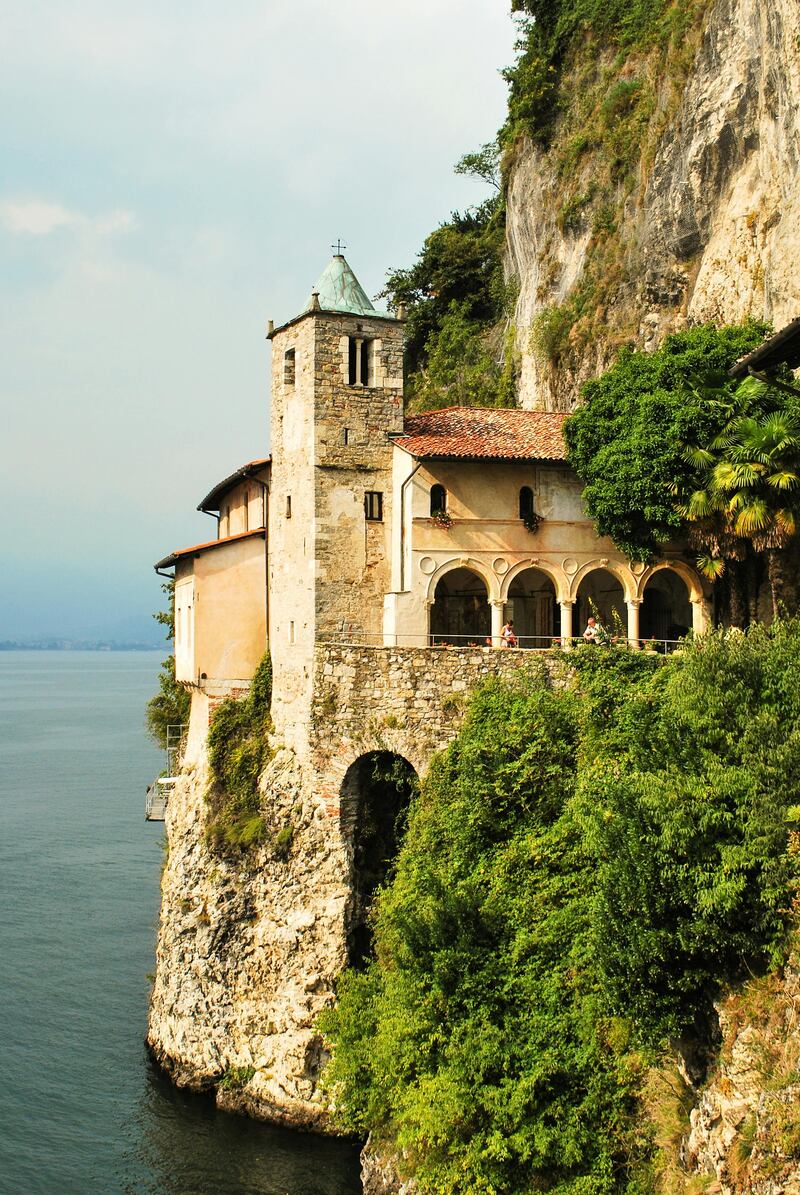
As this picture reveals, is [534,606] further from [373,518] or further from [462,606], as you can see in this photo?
[373,518]

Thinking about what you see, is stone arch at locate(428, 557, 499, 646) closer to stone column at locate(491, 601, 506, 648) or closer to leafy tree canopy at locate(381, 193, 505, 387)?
stone column at locate(491, 601, 506, 648)

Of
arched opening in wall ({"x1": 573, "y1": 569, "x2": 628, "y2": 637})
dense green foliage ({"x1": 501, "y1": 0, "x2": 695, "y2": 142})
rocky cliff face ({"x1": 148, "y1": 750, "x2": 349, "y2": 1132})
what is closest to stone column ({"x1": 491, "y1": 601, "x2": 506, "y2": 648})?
arched opening in wall ({"x1": 573, "y1": 569, "x2": 628, "y2": 637})

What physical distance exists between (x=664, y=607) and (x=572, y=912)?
14377 millimetres

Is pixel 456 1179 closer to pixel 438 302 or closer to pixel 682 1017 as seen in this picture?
pixel 682 1017

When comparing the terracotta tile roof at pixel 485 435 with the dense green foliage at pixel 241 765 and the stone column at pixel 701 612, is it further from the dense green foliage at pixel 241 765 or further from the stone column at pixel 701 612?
the dense green foliage at pixel 241 765

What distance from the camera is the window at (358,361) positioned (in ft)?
97.2

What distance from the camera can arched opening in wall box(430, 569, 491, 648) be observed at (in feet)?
106

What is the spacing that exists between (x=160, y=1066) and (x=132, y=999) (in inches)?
215

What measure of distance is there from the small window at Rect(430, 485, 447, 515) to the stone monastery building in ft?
0.24

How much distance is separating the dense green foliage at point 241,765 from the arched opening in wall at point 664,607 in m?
11.1

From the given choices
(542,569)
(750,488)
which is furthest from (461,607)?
(750,488)

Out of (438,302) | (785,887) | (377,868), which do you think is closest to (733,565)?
(377,868)

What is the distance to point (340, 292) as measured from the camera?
30266mm

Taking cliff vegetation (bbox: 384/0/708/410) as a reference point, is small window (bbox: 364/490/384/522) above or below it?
below
